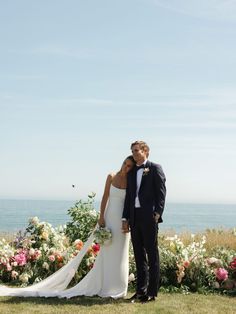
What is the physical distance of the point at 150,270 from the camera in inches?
317

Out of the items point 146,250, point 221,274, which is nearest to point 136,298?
point 146,250

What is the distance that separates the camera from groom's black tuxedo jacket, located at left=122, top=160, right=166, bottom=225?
798cm

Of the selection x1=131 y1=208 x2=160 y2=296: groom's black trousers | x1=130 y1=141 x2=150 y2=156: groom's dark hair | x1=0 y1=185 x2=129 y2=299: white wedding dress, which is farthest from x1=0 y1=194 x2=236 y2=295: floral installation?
x1=130 y1=141 x2=150 y2=156: groom's dark hair

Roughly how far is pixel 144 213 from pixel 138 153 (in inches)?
34.6

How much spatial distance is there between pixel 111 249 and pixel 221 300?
186cm

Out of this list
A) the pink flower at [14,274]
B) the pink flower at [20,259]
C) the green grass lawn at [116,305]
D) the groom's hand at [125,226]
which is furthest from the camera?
the pink flower at [20,259]

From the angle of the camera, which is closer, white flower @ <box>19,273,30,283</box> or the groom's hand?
the groom's hand

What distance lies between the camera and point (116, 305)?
782 cm

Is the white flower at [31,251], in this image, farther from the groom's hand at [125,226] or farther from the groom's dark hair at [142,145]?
the groom's dark hair at [142,145]

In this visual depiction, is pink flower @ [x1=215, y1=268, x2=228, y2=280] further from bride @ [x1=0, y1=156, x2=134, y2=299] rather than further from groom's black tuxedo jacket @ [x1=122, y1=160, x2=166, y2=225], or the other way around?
groom's black tuxedo jacket @ [x1=122, y1=160, x2=166, y2=225]

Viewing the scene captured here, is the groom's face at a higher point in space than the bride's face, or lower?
higher

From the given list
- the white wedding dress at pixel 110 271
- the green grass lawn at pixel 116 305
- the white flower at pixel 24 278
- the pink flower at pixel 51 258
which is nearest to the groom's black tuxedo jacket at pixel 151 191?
the white wedding dress at pixel 110 271

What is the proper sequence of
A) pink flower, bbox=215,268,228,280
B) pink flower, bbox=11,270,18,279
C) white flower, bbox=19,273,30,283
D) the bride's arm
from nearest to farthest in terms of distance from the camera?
1. the bride's arm
2. pink flower, bbox=215,268,228,280
3. white flower, bbox=19,273,30,283
4. pink flower, bbox=11,270,18,279

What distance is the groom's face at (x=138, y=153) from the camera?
317 inches
